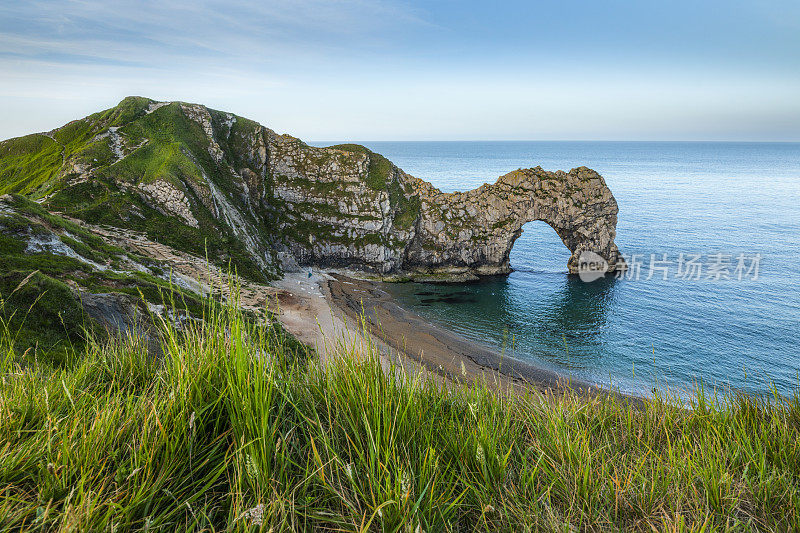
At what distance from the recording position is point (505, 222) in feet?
192

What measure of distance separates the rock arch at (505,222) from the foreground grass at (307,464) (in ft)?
173

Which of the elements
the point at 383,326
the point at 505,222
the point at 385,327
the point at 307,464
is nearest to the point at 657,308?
the point at 505,222

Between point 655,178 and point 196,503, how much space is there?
188 m

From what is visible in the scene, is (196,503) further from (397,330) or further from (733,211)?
(733,211)

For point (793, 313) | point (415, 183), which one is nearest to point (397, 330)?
point (415, 183)

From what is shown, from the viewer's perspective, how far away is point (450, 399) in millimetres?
4992

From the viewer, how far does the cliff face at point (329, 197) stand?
51.6 meters

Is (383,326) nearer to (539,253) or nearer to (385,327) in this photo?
(385,327)

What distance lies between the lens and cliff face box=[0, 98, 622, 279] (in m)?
51.6

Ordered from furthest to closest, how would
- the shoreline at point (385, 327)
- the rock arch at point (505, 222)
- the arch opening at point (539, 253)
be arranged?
the arch opening at point (539, 253)
the rock arch at point (505, 222)
the shoreline at point (385, 327)

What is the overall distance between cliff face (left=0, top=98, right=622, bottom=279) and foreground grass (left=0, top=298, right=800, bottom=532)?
4542cm

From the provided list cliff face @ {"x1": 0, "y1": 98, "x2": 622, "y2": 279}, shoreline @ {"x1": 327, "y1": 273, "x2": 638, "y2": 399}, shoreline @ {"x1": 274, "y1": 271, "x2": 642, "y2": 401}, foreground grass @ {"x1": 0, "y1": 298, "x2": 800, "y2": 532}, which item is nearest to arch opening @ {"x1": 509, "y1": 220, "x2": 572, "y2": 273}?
cliff face @ {"x1": 0, "y1": 98, "x2": 622, "y2": 279}

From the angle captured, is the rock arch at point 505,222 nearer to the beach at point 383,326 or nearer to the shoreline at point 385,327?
the beach at point 383,326

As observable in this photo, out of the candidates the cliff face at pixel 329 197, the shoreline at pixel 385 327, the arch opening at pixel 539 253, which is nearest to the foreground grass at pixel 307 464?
the shoreline at pixel 385 327
